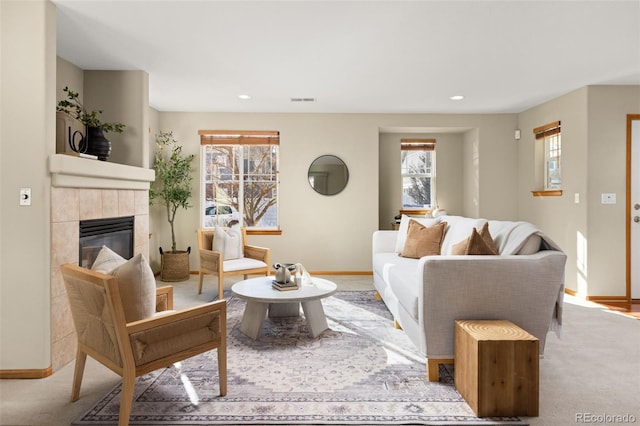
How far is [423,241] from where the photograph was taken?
3920 mm

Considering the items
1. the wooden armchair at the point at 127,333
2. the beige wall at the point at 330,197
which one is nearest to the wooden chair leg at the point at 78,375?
the wooden armchair at the point at 127,333

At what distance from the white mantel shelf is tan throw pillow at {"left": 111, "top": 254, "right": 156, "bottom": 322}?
1106mm

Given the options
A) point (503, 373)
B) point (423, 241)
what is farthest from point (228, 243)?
point (503, 373)

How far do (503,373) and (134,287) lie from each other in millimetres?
1907

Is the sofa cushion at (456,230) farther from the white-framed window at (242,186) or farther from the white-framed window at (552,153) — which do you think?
the white-framed window at (242,186)

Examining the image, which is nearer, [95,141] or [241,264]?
[95,141]

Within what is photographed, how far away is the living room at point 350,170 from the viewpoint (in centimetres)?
245

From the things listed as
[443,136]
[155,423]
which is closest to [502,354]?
[155,423]

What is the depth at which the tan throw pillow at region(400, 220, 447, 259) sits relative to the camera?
3.87m

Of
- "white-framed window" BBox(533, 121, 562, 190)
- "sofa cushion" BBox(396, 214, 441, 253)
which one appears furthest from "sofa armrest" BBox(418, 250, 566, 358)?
"white-framed window" BBox(533, 121, 562, 190)

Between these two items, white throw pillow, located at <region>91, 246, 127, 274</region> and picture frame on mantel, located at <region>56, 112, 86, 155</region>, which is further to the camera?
picture frame on mantel, located at <region>56, 112, 86, 155</region>

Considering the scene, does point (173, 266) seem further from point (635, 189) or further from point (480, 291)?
point (635, 189)

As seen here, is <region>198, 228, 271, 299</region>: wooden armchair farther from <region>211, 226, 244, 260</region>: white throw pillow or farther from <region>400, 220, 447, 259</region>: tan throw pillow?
<region>400, 220, 447, 259</region>: tan throw pillow

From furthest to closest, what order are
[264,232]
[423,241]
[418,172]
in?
[418,172] < [264,232] < [423,241]
